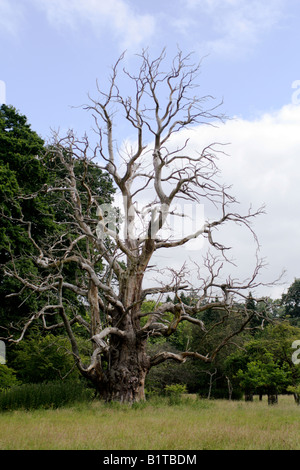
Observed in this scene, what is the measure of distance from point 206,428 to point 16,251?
15102 mm

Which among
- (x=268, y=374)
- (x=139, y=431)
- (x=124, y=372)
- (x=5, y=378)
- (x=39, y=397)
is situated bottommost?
(x=39, y=397)

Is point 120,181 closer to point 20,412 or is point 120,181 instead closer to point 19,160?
point 19,160

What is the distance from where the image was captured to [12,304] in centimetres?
2209

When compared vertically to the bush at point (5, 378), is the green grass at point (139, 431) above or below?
below

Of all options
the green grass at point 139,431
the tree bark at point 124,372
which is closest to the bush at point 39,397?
the tree bark at point 124,372

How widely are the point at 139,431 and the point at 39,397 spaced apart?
20.6 ft

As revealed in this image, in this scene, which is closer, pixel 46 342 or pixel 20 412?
pixel 20 412

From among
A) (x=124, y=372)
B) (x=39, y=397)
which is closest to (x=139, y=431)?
(x=39, y=397)

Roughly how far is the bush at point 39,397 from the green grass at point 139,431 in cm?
141

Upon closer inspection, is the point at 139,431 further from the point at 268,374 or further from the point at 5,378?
the point at 268,374

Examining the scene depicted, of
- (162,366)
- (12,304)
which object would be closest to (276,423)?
(12,304)

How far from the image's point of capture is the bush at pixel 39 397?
13953 mm

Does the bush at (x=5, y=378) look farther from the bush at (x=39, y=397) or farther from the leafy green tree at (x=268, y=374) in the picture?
the leafy green tree at (x=268, y=374)

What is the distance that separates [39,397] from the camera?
46.9 ft
